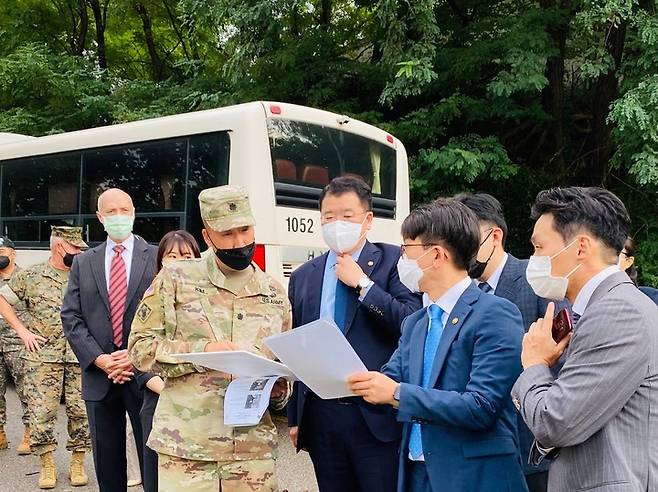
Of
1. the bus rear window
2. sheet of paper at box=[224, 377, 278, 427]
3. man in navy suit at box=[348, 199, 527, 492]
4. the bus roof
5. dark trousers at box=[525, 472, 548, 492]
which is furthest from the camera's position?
the bus rear window

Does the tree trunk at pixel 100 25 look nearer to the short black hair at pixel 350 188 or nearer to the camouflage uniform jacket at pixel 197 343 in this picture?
A: the short black hair at pixel 350 188

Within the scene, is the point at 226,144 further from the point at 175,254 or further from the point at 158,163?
the point at 175,254

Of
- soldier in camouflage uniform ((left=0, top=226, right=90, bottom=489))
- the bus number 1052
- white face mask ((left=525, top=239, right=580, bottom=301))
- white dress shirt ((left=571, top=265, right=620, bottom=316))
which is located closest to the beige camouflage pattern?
soldier in camouflage uniform ((left=0, top=226, right=90, bottom=489))

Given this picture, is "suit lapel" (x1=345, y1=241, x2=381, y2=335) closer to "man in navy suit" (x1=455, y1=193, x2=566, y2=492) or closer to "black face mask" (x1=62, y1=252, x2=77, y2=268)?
"man in navy suit" (x1=455, y1=193, x2=566, y2=492)

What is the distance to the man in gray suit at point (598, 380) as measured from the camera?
6.20 feet

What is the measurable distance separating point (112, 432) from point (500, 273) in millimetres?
2456

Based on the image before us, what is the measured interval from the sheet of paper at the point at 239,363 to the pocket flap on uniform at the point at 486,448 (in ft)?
2.24

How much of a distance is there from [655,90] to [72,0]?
568 inches

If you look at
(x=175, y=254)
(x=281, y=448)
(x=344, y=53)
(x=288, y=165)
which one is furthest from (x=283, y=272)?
(x=344, y=53)

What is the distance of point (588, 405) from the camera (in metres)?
1.89

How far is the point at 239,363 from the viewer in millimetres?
2531

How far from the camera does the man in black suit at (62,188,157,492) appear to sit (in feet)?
13.9

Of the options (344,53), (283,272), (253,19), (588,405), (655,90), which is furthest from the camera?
(344,53)

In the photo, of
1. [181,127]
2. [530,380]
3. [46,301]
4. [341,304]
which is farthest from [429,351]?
[181,127]
